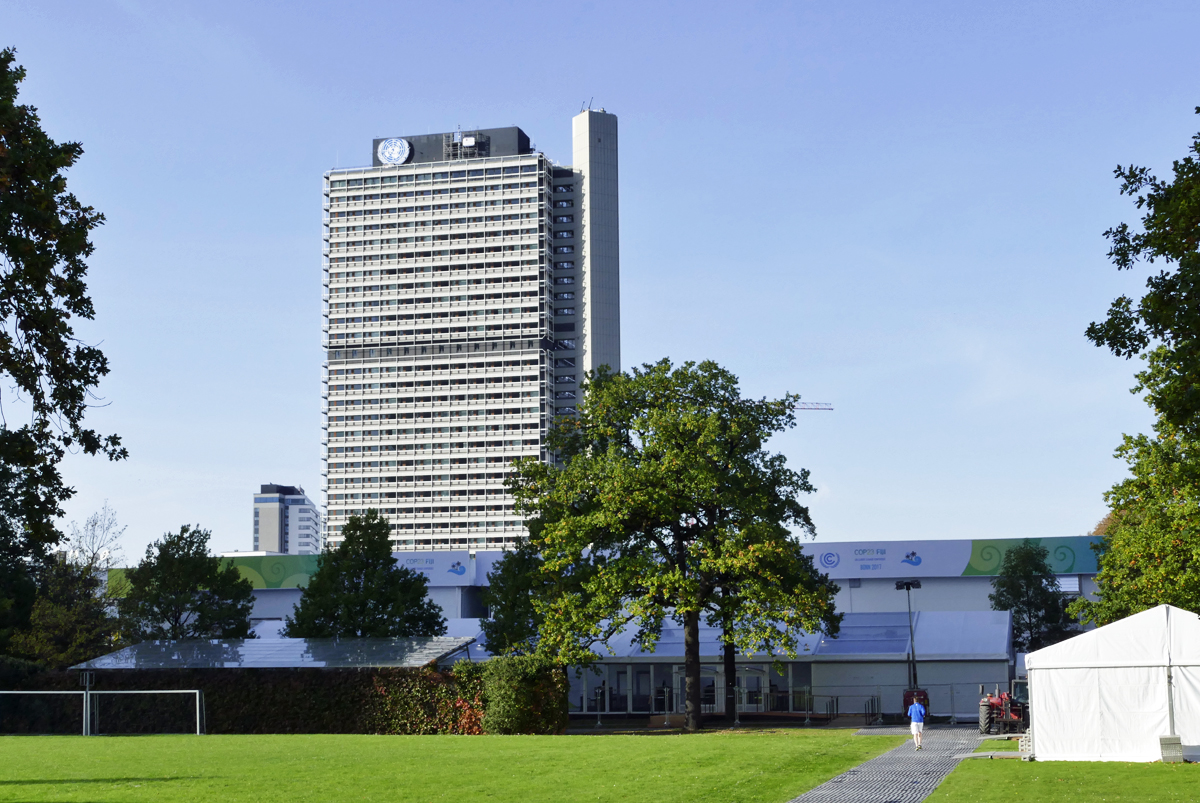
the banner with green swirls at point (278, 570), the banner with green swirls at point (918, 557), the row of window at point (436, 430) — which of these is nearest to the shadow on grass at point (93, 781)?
the banner with green swirls at point (918, 557)

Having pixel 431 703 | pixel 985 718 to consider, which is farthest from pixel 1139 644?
pixel 431 703

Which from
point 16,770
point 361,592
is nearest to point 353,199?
point 361,592

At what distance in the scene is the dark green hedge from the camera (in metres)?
41.4

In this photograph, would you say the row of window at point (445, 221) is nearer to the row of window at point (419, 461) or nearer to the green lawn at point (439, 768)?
the row of window at point (419, 461)

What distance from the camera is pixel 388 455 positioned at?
19275 cm

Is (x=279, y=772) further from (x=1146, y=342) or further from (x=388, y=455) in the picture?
(x=388, y=455)

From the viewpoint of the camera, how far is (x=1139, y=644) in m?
28.3

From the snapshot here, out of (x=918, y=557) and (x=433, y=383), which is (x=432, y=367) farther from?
(x=918, y=557)

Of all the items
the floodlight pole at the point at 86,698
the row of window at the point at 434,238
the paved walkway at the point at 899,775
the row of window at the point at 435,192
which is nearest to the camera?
the paved walkway at the point at 899,775

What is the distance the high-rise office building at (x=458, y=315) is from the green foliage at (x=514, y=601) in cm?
13678

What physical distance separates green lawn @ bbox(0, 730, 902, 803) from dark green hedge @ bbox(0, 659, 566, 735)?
16.0 feet

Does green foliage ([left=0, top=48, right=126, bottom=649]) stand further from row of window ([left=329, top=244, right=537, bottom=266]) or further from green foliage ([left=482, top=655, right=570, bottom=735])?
row of window ([left=329, top=244, right=537, bottom=266])

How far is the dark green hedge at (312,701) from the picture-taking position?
41406mm

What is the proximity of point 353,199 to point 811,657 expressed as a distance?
159 m
